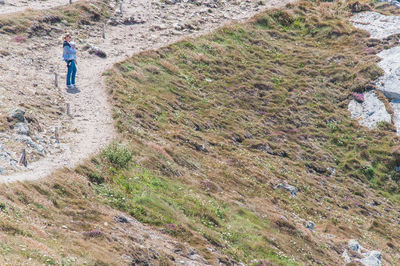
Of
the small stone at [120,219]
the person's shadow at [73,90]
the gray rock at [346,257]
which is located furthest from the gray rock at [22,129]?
the gray rock at [346,257]

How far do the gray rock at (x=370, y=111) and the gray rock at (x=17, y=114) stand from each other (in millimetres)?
31925

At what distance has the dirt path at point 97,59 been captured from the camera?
86.2 feet

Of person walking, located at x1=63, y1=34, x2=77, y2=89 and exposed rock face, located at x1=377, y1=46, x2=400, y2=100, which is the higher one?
person walking, located at x1=63, y1=34, x2=77, y2=89

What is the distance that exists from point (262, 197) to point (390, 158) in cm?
1718

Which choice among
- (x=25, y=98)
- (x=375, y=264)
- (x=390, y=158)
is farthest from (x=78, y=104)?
(x=390, y=158)

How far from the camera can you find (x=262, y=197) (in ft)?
101

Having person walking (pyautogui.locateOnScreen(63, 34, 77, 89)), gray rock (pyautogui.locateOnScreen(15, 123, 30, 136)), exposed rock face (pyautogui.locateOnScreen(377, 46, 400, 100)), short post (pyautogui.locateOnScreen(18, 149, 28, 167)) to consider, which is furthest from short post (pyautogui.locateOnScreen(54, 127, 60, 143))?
exposed rock face (pyautogui.locateOnScreen(377, 46, 400, 100))

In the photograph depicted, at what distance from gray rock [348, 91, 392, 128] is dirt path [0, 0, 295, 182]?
17.6m

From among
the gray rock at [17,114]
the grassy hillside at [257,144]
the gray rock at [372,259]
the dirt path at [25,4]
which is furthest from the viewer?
the dirt path at [25,4]

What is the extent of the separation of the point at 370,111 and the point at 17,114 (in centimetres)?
3400

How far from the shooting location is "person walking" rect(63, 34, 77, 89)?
111ft

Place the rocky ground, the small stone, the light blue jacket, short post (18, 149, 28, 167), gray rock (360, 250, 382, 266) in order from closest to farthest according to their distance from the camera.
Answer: the small stone < short post (18, 149, 28, 167) < gray rock (360, 250, 382, 266) < the light blue jacket < the rocky ground

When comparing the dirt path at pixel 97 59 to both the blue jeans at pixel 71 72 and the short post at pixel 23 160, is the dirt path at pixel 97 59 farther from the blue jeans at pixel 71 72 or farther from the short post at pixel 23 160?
the blue jeans at pixel 71 72

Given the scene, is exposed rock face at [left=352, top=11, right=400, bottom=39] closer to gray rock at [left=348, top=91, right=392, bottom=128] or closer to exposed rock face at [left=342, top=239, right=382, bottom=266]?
gray rock at [left=348, top=91, right=392, bottom=128]
